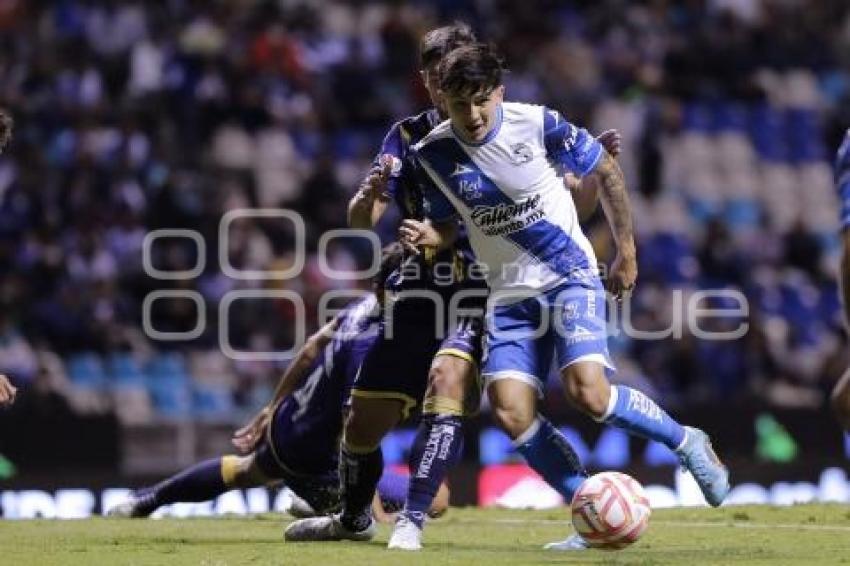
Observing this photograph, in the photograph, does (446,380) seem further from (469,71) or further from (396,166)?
(469,71)

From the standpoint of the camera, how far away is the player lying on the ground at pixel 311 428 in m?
10.7

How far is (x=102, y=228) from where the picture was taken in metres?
18.0

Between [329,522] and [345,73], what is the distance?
11832mm

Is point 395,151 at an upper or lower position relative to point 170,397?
upper

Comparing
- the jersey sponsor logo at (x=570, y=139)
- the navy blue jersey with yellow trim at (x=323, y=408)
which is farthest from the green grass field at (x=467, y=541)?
the jersey sponsor logo at (x=570, y=139)

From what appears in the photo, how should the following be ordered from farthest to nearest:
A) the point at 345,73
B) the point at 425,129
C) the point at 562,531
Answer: the point at 345,73, the point at 562,531, the point at 425,129

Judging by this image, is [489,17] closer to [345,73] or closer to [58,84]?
[345,73]

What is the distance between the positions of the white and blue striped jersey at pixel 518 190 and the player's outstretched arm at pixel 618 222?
92 mm

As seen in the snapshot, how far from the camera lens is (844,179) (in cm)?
832

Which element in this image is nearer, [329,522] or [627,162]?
[329,522]

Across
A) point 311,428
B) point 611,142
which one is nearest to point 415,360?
point 311,428

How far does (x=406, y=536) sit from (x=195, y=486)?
111 inches

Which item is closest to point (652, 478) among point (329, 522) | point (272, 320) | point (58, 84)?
point (272, 320)

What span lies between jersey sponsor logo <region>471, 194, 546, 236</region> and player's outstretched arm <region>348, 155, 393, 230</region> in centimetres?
47
